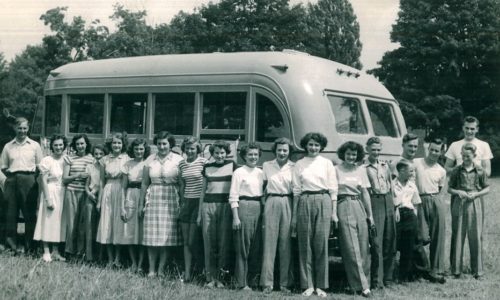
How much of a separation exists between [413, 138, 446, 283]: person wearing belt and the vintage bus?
1.23 metres

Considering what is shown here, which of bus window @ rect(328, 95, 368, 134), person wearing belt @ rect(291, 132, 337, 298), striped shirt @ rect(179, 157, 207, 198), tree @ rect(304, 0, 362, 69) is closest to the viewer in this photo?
person wearing belt @ rect(291, 132, 337, 298)

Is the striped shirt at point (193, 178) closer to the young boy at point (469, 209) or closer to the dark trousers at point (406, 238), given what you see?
the dark trousers at point (406, 238)

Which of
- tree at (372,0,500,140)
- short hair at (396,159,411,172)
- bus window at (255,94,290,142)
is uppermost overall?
tree at (372,0,500,140)

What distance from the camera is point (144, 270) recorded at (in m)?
7.59

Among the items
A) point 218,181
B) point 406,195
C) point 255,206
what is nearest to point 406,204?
point 406,195

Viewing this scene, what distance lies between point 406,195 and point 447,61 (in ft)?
97.2

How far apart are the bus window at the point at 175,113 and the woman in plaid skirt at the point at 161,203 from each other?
1.61 meters

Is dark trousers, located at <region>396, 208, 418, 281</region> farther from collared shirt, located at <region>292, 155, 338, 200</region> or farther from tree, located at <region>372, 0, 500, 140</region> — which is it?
tree, located at <region>372, 0, 500, 140</region>

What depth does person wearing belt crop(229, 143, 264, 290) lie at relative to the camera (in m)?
6.55

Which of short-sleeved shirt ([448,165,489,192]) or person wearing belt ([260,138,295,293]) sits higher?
short-sleeved shirt ([448,165,489,192])

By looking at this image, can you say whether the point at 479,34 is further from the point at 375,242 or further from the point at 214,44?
the point at 375,242

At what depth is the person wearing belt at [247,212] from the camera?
6.55 meters

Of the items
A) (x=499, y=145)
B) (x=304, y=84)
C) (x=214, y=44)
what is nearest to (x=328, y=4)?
(x=214, y=44)

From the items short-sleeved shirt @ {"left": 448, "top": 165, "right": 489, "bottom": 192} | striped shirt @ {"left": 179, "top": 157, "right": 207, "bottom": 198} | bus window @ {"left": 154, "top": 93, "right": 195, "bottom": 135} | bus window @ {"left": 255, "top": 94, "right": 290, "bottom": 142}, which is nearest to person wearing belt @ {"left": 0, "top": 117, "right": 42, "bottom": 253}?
bus window @ {"left": 154, "top": 93, "right": 195, "bottom": 135}
